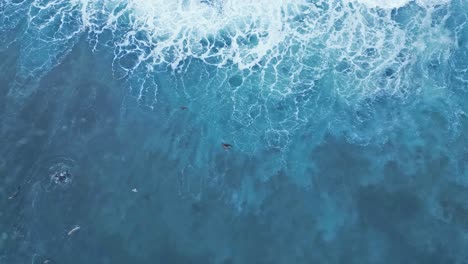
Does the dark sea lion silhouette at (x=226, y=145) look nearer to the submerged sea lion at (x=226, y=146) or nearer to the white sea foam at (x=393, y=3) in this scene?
the submerged sea lion at (x=226, y=146)

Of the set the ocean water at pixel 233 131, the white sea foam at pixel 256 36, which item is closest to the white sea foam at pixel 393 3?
the white sea foam at pixel 256 36

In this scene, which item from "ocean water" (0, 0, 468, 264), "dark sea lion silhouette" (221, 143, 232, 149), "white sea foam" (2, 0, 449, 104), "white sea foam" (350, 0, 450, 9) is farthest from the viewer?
"white sea foam" (350, 0, 450, 9)

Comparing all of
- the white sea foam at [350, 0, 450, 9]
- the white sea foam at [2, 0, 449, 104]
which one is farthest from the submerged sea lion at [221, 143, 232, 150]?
the white sea foam at [350, 0, 450, 9]

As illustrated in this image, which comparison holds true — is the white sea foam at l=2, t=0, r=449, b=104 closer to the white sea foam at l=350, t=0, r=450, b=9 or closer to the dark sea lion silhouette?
the white sea foam at l=350, t=0, r=450, b=9

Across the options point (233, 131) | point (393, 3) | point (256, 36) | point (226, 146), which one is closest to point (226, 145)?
point (226, 146)

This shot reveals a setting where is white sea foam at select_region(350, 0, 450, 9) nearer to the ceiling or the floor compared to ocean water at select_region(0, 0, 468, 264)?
nearer to the ceiling

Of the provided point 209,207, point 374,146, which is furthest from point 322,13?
point 209,207

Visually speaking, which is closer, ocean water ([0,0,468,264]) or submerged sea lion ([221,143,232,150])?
ocean water ([0,0,468,264])

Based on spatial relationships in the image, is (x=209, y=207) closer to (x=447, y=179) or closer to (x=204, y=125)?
(x=204, y=125)
